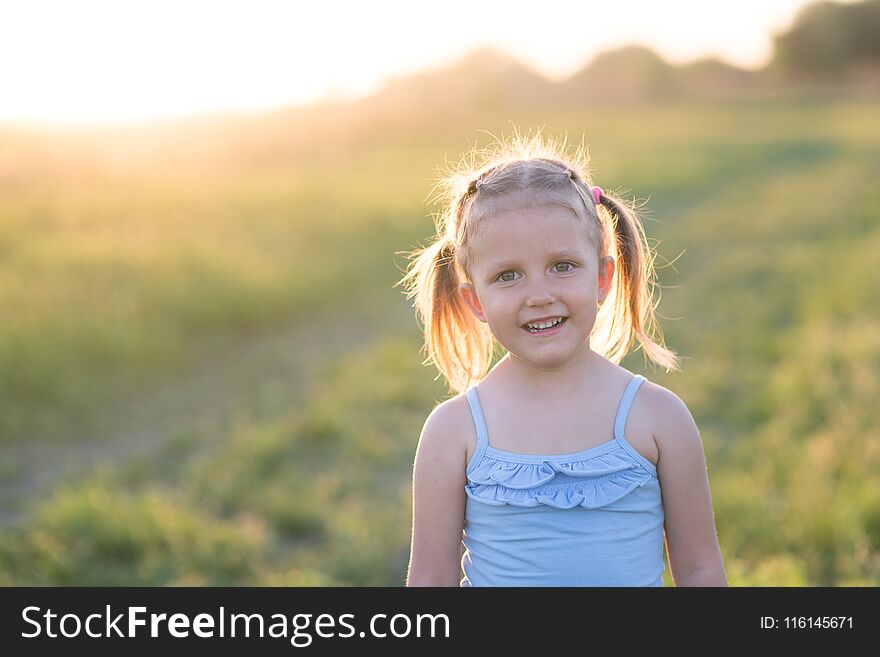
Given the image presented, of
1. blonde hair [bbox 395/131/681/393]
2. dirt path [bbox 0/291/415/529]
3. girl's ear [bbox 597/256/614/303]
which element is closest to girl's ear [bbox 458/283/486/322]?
blonde hair [bbox 395/131/681/393]

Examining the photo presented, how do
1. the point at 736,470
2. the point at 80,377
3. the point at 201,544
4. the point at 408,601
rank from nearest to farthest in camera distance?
1. the point at 408,601
2. the point at 201,544
3. the point at 736,470
4. the point at 80,377

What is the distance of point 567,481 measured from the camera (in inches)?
67.8

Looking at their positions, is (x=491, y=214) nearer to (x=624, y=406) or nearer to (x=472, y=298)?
(x=472, y=298)

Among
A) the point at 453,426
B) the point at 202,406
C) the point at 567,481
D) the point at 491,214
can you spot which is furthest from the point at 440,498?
the point at 202,406

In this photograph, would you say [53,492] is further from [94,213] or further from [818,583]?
[94,213]

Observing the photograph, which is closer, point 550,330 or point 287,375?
point 550,330

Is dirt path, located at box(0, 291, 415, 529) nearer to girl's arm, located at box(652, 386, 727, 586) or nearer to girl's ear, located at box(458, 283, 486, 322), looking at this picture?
girl's ear, located at box(458, 283, 486, 322)

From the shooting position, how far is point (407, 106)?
3753 centimetres

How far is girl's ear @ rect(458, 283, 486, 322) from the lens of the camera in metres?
1.90

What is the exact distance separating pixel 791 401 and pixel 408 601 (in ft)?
14.0

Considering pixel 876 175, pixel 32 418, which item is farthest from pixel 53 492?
pixel 876 175

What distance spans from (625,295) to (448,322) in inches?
15.4

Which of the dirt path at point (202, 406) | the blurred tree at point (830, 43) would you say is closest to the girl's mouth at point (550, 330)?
the dirt path at point (202, 406)

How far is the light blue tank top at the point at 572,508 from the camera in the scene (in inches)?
67.3
